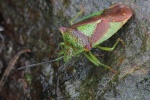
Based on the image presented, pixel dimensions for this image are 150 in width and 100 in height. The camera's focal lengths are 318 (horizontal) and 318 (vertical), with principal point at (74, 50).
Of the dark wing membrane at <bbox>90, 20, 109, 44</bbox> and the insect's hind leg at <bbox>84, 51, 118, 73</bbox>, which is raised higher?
the dark wing membrane at <bbox>90, 20, 109, 44</bbox>

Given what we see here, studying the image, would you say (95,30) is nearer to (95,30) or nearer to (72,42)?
(95,30)

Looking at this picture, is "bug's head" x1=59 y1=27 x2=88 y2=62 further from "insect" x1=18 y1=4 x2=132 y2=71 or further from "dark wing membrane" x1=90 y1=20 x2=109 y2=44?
"dark wing membrane" x1=90 y1=20 x2=109 y2=44

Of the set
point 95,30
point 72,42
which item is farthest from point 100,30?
point 72,42

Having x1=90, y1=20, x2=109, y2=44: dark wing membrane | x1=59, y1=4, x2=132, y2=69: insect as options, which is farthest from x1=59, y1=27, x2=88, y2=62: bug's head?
x1=90, y1=20, x2=109, y2=44: dark wing membrane

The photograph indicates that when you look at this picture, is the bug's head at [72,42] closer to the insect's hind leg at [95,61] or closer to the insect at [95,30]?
the insect at [95,30]

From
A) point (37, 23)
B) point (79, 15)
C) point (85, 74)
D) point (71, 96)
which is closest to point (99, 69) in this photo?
point (85, 74)

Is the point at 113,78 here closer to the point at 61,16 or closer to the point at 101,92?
the point at 101,92

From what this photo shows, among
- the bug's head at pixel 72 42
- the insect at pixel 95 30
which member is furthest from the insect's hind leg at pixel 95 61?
the bug's head at pixel 72 42
